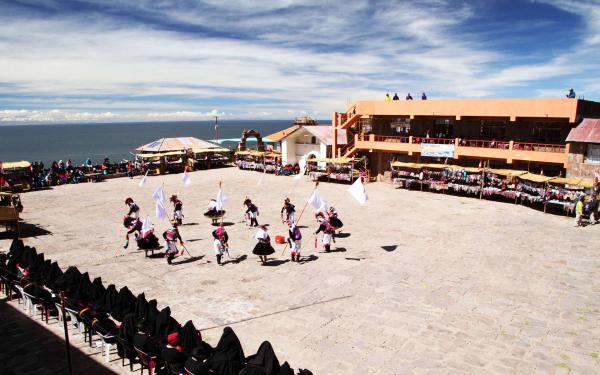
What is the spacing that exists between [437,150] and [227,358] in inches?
1163

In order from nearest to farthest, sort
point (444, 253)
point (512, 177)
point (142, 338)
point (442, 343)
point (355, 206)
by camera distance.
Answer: point (142, 338)
point (442, 343)
point (444, 253)
point (355, 206)
point (512, 177)

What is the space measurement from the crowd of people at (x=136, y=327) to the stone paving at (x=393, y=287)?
2.18 m

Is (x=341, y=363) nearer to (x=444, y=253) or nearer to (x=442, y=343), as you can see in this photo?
(x=442, y=343)

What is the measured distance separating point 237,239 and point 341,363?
10771 mm

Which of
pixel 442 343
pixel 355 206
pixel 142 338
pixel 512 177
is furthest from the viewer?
pixel 512 177

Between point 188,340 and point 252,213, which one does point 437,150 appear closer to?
point 252,213

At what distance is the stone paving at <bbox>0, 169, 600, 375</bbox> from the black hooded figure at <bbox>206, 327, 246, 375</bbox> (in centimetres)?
243

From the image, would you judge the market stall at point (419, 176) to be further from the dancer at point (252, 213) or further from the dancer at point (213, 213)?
the dancer at point (213, 213)

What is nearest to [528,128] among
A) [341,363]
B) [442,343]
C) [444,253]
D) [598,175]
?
[598,175]

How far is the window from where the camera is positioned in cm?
2552

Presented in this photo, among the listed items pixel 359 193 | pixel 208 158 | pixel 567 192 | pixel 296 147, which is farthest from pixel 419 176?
pixel 208 158

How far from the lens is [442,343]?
1026 centimetres

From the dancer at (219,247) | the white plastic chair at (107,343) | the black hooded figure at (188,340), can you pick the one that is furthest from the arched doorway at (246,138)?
the black hooded figure at (188,340)

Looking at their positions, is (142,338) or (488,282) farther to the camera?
(488,282)
